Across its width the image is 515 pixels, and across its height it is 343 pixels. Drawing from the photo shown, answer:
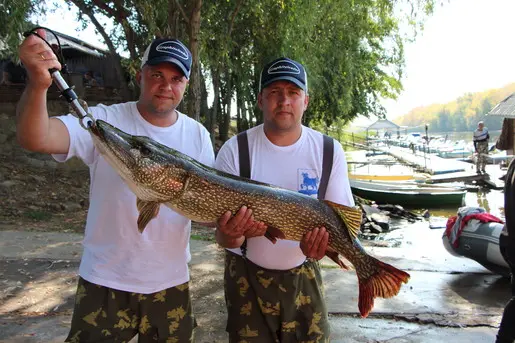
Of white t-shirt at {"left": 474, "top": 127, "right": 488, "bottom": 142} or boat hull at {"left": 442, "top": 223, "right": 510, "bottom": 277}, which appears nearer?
boat hull at {"left": 442, "top": 223, "right": 510, "bottom": 277}

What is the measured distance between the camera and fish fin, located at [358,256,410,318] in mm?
2602

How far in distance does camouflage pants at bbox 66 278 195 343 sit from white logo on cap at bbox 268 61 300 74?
4.74 feet

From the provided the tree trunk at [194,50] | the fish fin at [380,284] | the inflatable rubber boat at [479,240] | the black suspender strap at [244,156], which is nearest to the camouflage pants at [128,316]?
the black suspender strap at [244,156]

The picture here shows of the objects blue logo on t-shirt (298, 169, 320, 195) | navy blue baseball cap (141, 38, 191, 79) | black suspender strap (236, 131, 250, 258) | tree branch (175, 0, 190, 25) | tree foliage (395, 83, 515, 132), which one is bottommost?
blue logo on t-shirt (298, 169, 320, 195)

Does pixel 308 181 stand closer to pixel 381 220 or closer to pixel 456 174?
pixel 381 220

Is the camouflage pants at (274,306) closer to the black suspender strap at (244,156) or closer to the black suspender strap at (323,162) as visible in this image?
the black suspender strap at (323,162)

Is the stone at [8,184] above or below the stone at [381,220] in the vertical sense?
above

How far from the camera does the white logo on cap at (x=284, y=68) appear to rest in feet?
9.07

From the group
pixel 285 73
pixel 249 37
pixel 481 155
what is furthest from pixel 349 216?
pixel 481 155

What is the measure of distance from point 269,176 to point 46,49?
1.38m

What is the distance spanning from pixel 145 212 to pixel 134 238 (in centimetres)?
23

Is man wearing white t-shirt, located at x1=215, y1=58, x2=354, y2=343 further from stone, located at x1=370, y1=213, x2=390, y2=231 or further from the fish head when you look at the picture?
stone, located at x1=370, y1=213, x2=390, y2=231

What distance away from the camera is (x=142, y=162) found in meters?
2.26

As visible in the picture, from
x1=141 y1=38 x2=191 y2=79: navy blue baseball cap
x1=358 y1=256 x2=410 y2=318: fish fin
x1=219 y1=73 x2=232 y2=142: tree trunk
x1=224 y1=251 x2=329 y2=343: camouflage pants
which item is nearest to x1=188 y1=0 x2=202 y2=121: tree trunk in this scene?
x1=141 y1=38 x2=191 y2=79: navy blue baseball cap
